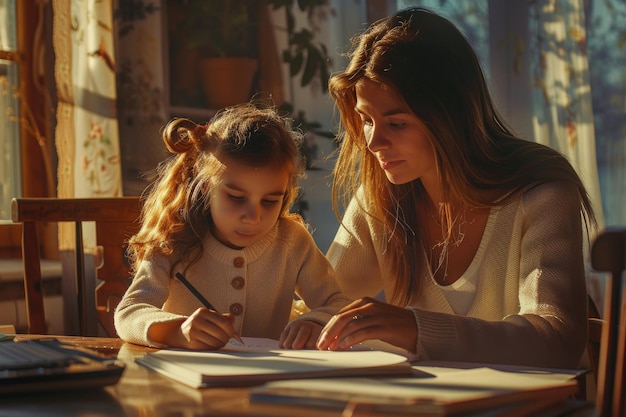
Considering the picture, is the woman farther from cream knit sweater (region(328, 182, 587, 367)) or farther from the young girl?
the young girl

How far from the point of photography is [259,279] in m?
1.51

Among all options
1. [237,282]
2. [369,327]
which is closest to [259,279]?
[237,282]

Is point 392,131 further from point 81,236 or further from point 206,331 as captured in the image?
point 81,236

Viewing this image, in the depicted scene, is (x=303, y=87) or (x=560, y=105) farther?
(x=303, y=87)

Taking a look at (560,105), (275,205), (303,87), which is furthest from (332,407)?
(303,87)

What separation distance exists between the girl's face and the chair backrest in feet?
2.58

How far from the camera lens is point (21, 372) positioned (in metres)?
0.86

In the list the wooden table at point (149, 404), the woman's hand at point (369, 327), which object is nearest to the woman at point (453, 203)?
the woman's hand at point (369, 327)

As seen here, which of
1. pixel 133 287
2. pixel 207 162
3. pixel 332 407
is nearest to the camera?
pixel 332 407

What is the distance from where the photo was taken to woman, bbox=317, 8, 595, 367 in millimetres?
1306

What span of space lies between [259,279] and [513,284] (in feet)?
1.40

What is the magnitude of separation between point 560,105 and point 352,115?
1.38 metres

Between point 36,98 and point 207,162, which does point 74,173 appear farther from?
point 207,162

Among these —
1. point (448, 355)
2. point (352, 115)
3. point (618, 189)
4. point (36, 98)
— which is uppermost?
point (36, 98)
